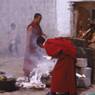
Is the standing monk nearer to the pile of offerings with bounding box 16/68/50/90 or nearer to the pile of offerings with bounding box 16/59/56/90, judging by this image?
the pile of offerings with bounding box 16/59/56/90

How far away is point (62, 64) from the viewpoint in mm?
9852

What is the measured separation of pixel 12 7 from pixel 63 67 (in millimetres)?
6256

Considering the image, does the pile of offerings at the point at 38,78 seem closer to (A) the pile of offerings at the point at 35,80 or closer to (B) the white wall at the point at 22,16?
(A) the pile of offerings at the point at 35,80

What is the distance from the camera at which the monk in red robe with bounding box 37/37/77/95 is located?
31.9 ft

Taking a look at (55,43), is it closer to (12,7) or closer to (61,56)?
(61,56)

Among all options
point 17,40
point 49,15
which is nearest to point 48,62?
point 49,15

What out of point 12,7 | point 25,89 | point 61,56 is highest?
point 12,7

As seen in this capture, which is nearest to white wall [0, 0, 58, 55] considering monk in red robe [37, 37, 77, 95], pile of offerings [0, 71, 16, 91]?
pile of offerings [0, 71, 16, 91]

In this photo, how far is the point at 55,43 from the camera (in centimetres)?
978

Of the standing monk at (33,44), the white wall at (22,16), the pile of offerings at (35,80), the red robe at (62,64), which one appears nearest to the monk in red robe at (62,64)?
the red robe at (62,64)

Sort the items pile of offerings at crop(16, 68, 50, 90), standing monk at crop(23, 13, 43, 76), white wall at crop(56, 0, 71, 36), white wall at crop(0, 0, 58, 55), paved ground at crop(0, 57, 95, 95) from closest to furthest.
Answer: paved ground at crop(0, 57, 95, 95) < pile of offerings at crop(16, 68, 50, 90) < standing monk at crop(23, 13, 43, 76) < white wall at crop(56, 0, 71, 36) < white wall at crop(0, 0, 58, 55)

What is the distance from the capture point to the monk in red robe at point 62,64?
9.73 meters

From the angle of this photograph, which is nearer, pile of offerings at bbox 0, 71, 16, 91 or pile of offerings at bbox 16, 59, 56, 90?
pile of offerings at bbox 0, 71, 16, 91

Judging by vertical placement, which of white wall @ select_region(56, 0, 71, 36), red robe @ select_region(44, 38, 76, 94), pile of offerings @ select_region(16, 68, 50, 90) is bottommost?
pile of offerings @ select_region(16, 68, 50, 90)
